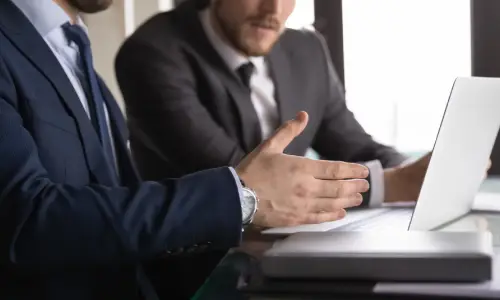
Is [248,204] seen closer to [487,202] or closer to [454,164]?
[454,164]

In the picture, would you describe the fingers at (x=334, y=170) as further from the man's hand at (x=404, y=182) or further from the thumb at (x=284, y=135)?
the man's hand at (x=404, y=182)

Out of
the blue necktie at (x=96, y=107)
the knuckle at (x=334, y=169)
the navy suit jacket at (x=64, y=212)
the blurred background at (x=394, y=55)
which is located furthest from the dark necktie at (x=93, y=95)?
the blurred background at (x=394, y=55)

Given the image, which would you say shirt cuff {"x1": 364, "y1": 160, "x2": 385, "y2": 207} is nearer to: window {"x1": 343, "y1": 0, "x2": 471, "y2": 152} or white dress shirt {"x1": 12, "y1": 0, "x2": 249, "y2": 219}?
white dress shirt {"x1": 12, "y1": 0, "x2": 249, "y2": 219}

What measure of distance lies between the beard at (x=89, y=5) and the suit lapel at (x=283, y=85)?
2.03ft

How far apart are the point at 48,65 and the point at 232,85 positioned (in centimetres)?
71

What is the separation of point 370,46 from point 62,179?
5.60 feet

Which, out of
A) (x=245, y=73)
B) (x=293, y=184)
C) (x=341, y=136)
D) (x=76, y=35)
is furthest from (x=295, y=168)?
(x=341, y=136)

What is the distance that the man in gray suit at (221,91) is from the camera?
1.44 metres

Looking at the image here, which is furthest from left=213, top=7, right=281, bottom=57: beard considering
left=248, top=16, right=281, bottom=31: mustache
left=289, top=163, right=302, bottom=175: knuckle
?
left=289, top=163, right=302, bottom=175: knuckle

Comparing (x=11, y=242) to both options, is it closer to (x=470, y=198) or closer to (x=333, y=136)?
(x=470, y=198)

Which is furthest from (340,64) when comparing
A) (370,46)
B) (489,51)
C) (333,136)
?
(333,136)

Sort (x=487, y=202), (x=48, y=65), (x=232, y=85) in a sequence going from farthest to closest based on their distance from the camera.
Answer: (x=232, y=85) < (x=487, y=202) < (x=48, y=65)

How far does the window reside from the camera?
229cm

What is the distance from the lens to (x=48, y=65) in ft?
2.89
